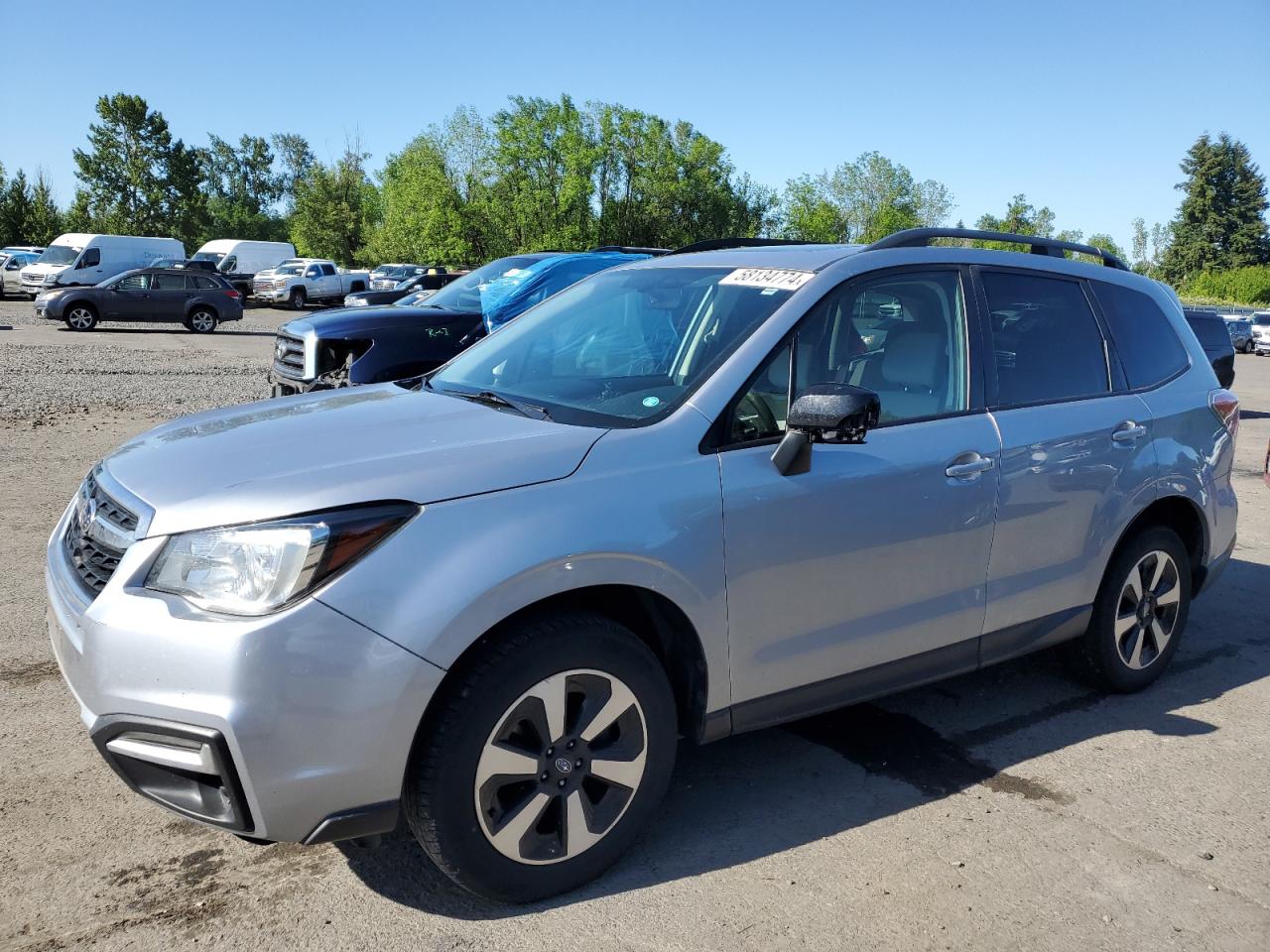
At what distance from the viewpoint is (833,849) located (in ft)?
10.6

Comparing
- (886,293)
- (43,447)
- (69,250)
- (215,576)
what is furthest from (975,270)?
(69,250)

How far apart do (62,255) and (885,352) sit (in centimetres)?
3867

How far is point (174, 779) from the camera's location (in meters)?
2.54

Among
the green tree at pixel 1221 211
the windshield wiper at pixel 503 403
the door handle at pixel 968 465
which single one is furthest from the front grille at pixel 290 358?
the green tree at pixel 1221 211

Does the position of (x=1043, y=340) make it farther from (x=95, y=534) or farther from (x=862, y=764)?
(x=95, y=534)

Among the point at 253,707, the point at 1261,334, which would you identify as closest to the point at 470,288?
the point at 253,707

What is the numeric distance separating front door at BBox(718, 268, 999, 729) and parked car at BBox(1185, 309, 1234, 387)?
8.97 m

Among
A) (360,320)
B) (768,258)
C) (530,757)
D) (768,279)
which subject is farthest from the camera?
(360,320)

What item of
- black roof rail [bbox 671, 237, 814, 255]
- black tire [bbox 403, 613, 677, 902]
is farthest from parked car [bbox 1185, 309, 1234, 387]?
black tire [bbox 403, 613, 677, 902]

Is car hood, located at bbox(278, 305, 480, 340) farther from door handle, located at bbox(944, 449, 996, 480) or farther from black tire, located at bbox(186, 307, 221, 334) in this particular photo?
black tire, located at bbox(186, 307, 221, 334)

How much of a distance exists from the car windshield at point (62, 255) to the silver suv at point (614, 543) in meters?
37.0

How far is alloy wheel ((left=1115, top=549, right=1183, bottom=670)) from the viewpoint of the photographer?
4.36 metres

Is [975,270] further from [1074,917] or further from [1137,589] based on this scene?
[1074,917]

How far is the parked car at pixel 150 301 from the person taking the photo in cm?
2534
